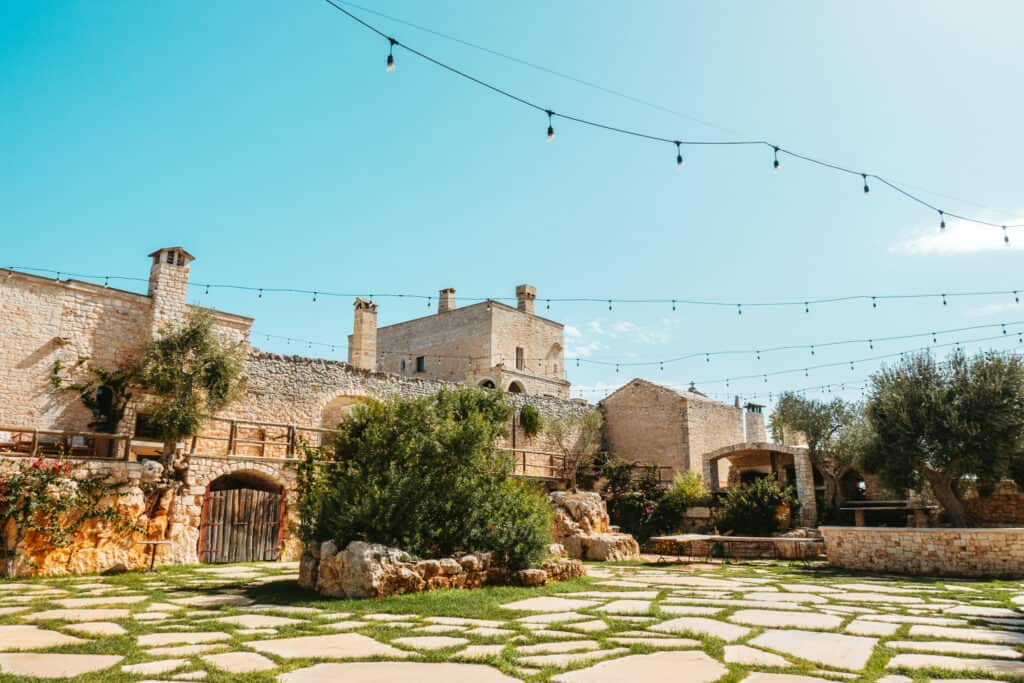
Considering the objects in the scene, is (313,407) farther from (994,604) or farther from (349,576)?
(994,604)

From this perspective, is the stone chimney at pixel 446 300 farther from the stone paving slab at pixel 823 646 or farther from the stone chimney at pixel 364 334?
the stone paving slab at pixel 823 646

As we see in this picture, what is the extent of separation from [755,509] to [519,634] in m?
13.2

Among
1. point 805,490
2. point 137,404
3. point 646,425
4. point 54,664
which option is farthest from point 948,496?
point 137,404

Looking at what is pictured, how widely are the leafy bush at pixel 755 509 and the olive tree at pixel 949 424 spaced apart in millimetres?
2701

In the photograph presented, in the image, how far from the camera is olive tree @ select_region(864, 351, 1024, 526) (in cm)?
1326

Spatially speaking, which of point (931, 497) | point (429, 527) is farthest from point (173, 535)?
point (931, 497)

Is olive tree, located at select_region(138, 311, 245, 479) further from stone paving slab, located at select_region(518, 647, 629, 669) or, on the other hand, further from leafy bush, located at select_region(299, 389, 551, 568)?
stone paving slab, located at select_region(518, 647, 629, 669)

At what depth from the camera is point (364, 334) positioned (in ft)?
79.1

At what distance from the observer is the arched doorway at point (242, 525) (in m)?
12.2

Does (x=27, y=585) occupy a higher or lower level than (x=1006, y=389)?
lower

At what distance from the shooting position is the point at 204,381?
14.8 metres

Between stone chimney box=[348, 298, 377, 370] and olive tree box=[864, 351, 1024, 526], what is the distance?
50.7 feet

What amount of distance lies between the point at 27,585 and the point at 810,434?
66.2 ft

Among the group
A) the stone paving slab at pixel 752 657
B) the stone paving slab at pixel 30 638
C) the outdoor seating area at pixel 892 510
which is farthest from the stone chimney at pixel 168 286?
the outdoor seating area at pixel 892 510
